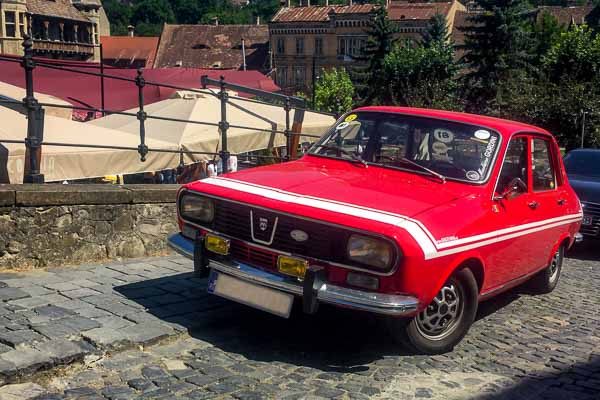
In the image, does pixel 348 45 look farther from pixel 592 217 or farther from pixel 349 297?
pixel 349 297

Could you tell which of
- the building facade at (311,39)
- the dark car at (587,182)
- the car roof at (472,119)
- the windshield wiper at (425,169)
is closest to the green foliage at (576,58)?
the dark car at (587,182)

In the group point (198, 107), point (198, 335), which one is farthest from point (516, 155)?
point (198, 107)

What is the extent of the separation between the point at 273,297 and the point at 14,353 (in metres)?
1.63

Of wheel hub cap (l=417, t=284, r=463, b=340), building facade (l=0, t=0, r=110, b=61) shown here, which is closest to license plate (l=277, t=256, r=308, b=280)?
wheel hub cap (l=417, t=284, r=463, b=340)

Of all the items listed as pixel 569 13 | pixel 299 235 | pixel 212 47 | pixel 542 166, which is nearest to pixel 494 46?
pixel 542 166

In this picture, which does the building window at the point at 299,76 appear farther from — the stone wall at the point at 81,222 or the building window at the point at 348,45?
the stone wall at the point at 81,222

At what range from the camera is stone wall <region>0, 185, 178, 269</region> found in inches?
247

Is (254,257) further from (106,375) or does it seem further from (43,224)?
(43,224)

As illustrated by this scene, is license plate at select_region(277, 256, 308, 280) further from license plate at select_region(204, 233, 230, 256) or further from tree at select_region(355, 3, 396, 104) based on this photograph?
tree at select_region(355, 3, 396, 104)

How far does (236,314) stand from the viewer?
5586mm

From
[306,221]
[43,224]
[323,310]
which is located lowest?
[323,310]

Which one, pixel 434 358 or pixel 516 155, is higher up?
pixel 516 155

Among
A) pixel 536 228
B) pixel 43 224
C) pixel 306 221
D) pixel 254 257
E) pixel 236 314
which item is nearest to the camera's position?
pixel 306 221

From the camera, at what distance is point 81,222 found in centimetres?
677
